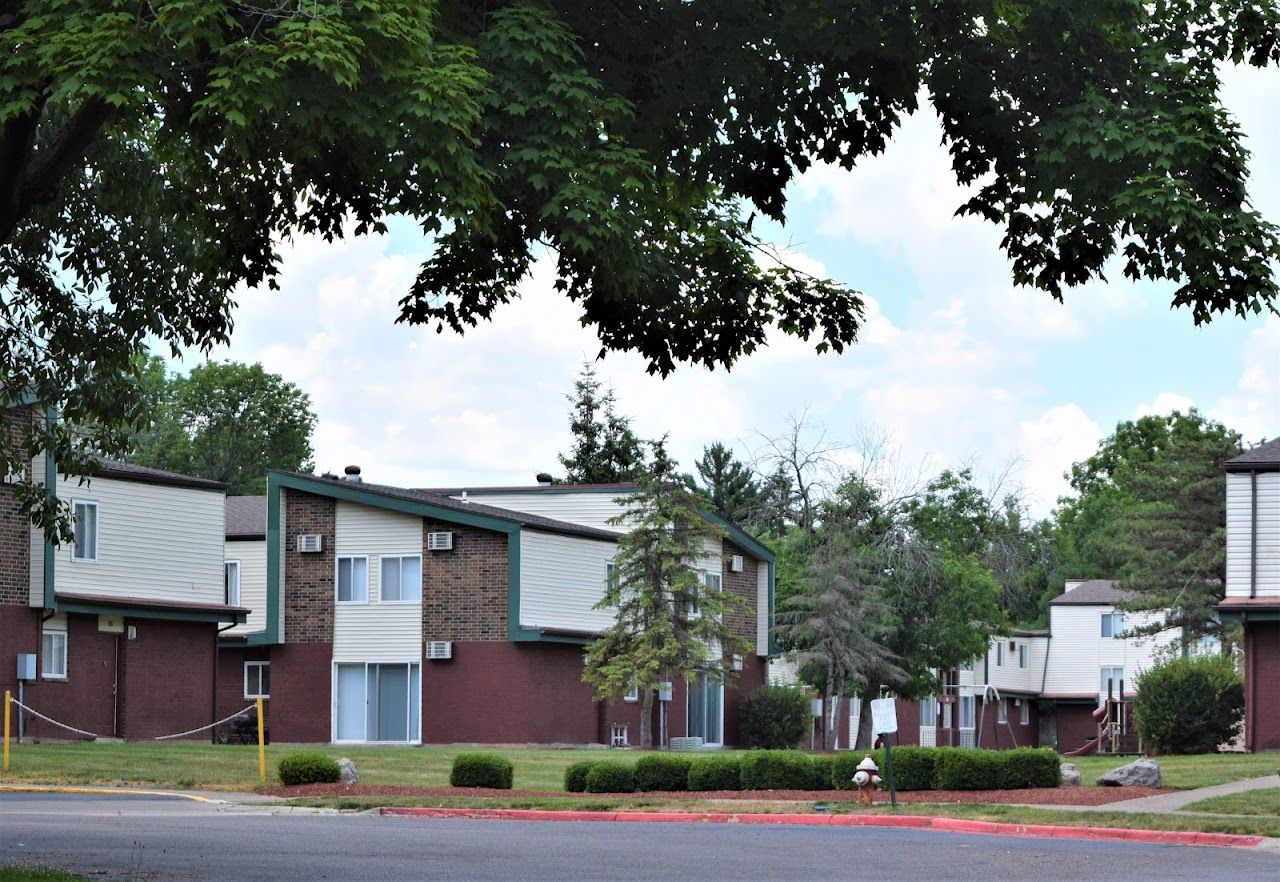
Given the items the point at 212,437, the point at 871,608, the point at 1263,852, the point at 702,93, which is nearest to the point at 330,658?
Result: the point at 871,608

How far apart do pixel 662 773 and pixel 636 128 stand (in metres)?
14.1

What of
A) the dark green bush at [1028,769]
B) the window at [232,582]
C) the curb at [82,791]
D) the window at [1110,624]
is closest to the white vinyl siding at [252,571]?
the window at [232,582]

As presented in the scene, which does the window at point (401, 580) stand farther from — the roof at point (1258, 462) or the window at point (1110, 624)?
the window at point (1110, 624)

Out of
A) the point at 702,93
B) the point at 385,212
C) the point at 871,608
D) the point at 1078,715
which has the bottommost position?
the point at 1078,715

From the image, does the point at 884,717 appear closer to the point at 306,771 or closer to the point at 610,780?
the point at 610,780

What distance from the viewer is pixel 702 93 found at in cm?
1384

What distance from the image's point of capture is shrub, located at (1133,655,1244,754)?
125ft

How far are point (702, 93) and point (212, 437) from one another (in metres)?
84.8

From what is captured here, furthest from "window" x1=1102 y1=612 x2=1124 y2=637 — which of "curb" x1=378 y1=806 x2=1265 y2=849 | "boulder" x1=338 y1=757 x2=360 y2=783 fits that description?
"curb" x1=378 y1=806 x2=1265 y2=849

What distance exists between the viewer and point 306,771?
2630 centimetres

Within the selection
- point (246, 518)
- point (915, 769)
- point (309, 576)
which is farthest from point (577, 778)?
point (246, 518)

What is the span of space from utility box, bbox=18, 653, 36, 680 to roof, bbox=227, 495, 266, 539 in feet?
52.6

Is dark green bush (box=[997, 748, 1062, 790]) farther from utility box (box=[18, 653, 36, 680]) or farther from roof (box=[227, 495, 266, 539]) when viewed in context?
roof (box=[227, 495, 266, 539])

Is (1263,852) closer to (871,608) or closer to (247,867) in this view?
(247,867)
